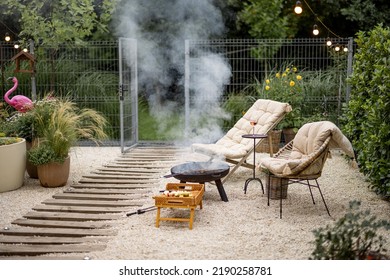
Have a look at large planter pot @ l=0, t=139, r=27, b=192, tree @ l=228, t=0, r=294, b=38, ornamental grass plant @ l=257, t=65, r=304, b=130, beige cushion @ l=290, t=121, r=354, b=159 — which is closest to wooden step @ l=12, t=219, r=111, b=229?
large planter pot @ l=0, t=139, r=27, b=192

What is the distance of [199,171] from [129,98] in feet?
13.5

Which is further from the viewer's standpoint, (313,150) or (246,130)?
(246,130)

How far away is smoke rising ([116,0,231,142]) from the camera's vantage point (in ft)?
35.2

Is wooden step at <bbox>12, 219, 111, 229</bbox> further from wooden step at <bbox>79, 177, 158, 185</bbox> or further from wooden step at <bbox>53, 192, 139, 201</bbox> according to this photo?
wooden step at <bbox>79, 177, 158, 185</bbox>

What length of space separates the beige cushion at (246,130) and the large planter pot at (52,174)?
5.64 ft

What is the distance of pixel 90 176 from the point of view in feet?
24.5

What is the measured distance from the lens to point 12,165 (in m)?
6.75

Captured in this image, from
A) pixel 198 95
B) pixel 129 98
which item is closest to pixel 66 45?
pixel 129 98

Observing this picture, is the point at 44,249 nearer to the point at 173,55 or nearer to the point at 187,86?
the point at 187,86

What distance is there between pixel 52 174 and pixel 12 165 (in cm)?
48

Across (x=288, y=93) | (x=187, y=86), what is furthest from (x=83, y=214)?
(x=288, y=93)

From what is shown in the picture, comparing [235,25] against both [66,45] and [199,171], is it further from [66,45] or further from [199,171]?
[199,171]

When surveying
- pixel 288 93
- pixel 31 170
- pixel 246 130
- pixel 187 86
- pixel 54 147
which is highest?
pixel 187 86

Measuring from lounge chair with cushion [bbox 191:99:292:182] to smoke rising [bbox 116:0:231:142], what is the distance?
8.84 feet
